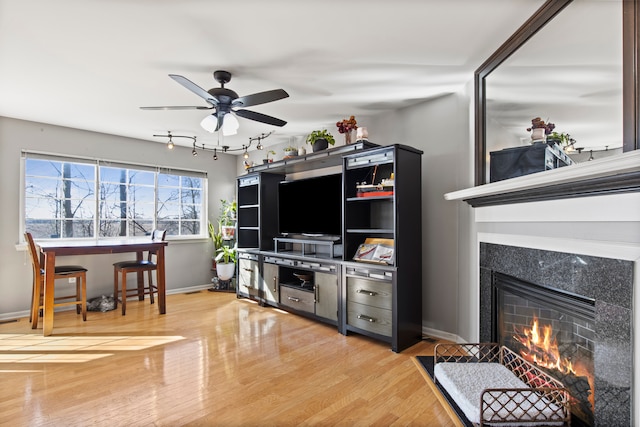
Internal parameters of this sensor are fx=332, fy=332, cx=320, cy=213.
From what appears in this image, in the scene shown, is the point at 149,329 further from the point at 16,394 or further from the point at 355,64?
A: the point at 355,64

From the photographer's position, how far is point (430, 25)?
2.13 metres

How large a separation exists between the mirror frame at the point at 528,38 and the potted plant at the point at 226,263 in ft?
13.0

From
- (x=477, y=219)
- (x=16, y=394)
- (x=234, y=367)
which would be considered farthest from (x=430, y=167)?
(x=16, y=394)

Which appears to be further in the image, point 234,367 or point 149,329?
point 149,329

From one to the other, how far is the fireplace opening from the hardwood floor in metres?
0.72

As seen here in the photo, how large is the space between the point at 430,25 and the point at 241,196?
146 inches

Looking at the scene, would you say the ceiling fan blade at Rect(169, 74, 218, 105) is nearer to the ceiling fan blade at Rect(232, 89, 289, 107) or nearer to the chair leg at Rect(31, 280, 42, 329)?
the ceiling fan blade at Rect(232, 89, 289, 107)

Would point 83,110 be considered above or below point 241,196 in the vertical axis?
above

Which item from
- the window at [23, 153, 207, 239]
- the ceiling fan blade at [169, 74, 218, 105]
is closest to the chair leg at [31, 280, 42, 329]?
the window at [23, 153, 207, 239]

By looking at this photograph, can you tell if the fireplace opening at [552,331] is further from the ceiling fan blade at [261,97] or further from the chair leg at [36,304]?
the chair leg at [36,304]

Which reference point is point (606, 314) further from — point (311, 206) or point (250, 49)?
point (311, 206)

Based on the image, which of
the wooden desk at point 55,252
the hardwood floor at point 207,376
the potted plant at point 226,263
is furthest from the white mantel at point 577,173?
the potted plant at point 226,263

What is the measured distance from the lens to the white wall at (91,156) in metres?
4.02

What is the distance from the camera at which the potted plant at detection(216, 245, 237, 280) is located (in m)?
5.40
